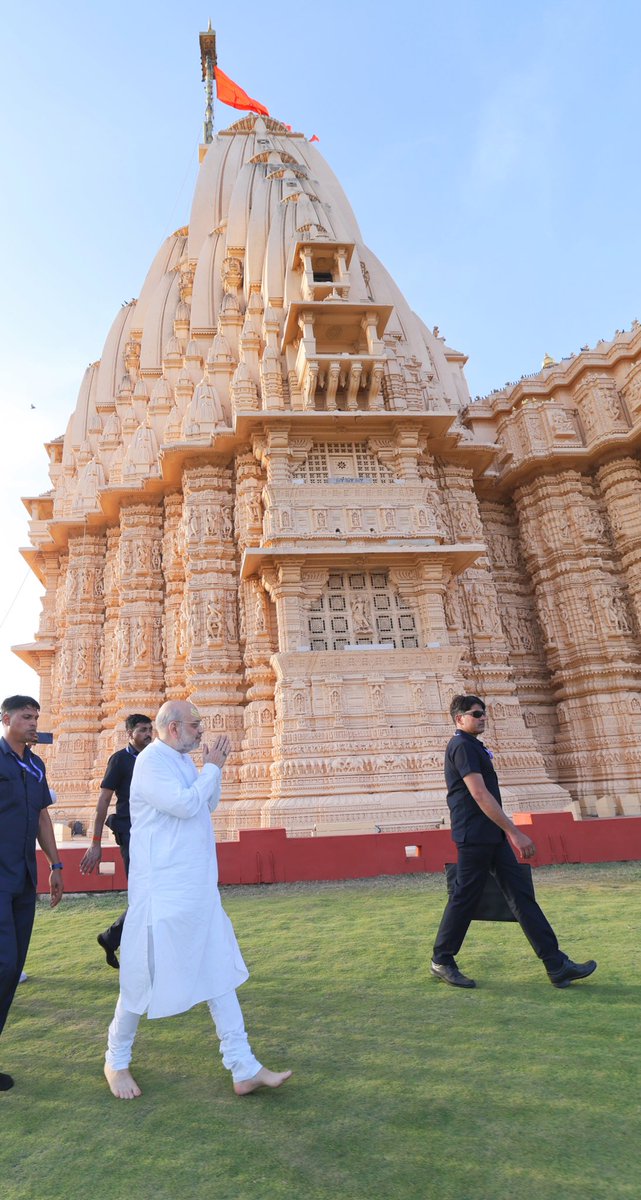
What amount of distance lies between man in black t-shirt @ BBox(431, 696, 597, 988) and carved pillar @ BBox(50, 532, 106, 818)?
1676 cm

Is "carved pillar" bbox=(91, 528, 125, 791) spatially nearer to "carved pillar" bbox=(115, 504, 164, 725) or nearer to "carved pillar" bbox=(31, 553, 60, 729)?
"carved pillar" bbox=(115, 504, 164, 725)

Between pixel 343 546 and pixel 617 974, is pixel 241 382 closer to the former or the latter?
pixel 343 546

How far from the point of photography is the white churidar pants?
3102 millimetres

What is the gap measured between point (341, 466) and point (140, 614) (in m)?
7.66

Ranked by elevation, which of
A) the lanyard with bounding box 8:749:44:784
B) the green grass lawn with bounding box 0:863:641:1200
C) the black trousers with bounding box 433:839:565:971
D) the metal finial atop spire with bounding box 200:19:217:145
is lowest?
the green grass lawn with bounding box 0:863:641:1200

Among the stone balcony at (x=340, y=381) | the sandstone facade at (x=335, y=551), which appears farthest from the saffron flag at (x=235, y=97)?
the stone balcony at (x=340, y=381)

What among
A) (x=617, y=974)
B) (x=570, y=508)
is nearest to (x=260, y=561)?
(x=570, y=508)

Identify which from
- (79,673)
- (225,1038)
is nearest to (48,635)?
(79,673)

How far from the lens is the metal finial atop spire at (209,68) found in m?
41.9

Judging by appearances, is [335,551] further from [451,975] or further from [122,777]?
[451,975]

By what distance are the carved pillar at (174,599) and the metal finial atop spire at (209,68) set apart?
33282 millimetres

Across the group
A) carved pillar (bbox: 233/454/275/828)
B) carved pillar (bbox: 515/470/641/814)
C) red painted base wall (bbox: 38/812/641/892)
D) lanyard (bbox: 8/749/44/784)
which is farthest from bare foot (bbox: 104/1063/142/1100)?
carved pillar (bbox: 515/470/641/814)

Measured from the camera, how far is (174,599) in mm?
20234

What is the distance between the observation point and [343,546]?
52.6 feet
